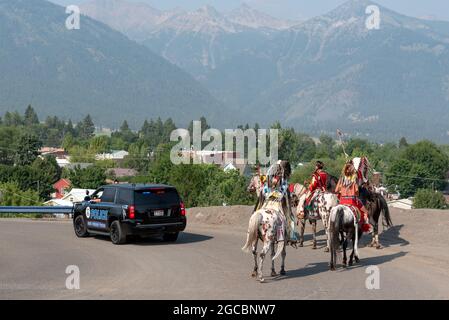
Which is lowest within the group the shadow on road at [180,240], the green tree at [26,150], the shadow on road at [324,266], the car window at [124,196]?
the shadow on road at [324,266]

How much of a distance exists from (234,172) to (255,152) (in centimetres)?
8268

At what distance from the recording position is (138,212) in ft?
81.4

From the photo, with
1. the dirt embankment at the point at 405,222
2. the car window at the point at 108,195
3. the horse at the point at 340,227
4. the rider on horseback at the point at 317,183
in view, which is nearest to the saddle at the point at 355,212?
the horse at the point at 340,227

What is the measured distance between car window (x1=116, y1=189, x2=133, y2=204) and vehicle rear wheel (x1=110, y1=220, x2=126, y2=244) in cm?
66

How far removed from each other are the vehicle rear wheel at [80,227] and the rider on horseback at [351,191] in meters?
9.32

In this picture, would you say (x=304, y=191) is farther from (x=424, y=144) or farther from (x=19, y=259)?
(x=424, y=144)

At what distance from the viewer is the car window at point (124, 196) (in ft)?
82.5

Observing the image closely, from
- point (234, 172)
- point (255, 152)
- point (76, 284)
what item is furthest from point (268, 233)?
point (255, 152)

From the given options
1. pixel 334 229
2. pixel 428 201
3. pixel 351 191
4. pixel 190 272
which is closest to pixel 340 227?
pixel 334 229

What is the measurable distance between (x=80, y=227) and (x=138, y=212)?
12.6ft

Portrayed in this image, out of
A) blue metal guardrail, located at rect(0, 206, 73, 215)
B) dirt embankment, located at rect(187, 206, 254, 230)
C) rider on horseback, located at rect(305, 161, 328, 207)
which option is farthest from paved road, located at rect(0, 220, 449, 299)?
blue metal guardrail, located at rect(0, 206, 73, 215)

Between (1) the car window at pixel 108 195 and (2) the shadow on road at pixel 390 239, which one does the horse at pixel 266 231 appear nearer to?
(2) the shadow on road at pixel 390 239

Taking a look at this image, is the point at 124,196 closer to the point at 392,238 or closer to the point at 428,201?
the point at 392,238

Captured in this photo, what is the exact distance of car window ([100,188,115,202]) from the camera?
1022 inches
